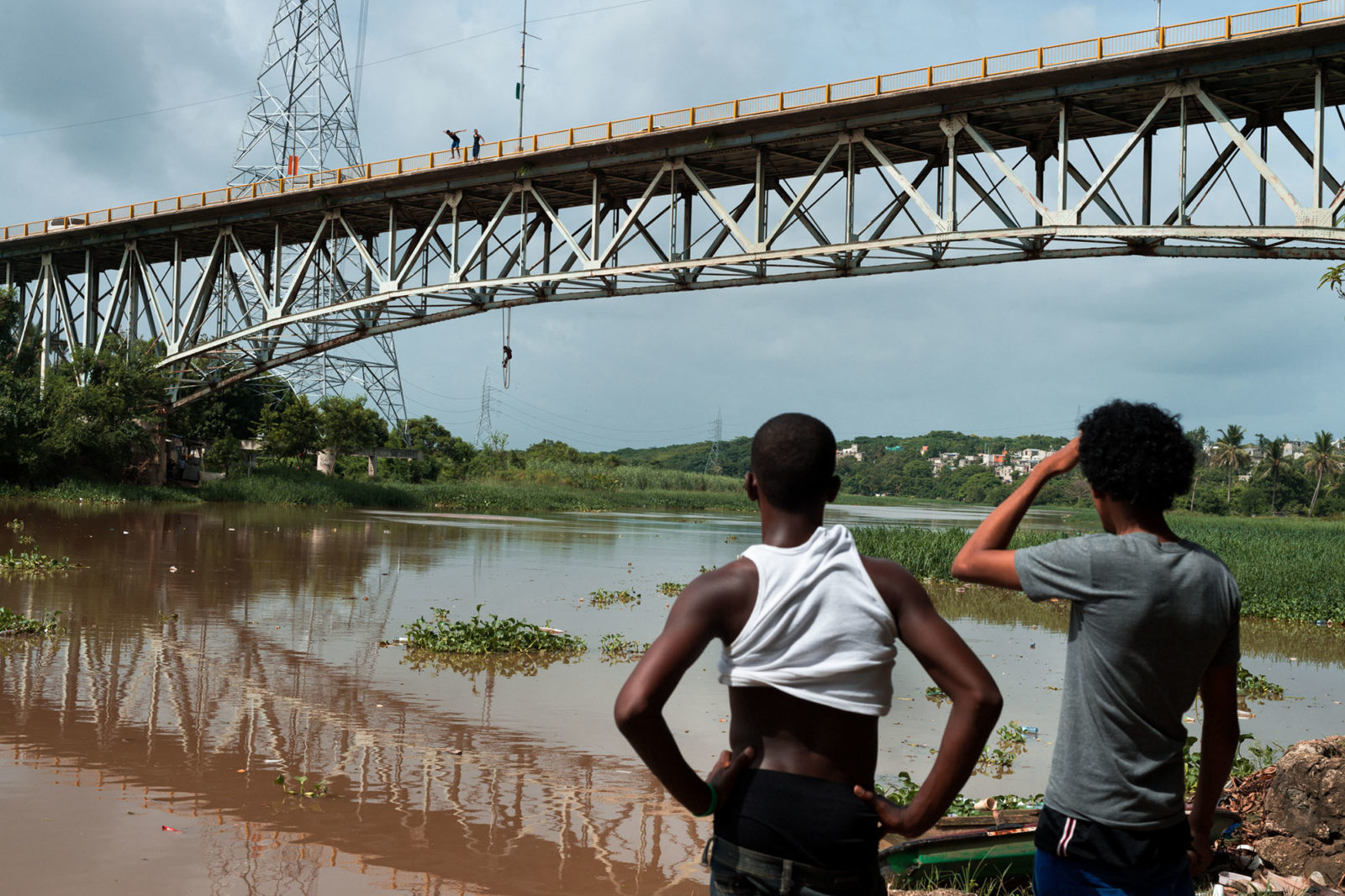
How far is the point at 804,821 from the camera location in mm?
2410

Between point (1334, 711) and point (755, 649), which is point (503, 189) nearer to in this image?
point (1334, 711)

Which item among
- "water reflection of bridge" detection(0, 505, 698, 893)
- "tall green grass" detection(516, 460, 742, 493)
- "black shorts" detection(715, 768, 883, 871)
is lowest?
"water reflection of bridge" detection(0, 505, 698, 893)

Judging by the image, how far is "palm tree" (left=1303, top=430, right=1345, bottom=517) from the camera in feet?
292

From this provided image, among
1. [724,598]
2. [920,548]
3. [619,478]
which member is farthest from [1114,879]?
[619,478]

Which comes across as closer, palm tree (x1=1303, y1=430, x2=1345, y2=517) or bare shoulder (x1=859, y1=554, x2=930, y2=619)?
bare shoulder (x1=859, y1=554, x2=930, y2=619)

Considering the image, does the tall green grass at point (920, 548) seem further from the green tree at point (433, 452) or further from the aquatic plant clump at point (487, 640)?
the green tree at point (433, 452)

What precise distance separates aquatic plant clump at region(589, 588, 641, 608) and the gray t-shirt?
539 inches

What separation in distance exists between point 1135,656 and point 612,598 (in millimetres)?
14452

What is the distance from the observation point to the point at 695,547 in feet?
102

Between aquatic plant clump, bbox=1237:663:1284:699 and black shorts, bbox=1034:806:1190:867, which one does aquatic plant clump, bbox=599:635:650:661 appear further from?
black shorts, bbox=1034:806:1190:867

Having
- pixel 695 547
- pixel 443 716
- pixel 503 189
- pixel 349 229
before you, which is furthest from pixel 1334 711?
pixel 349 229

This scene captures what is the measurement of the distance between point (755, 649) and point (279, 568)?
18310 mm

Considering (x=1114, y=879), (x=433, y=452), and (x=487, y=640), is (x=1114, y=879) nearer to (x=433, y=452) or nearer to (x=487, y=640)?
(x=487, y=640)

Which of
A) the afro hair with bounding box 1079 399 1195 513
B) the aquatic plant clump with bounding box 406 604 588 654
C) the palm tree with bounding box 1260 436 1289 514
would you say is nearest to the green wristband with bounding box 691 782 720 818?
the afro hair with bounding box 1079 399 1195 513
